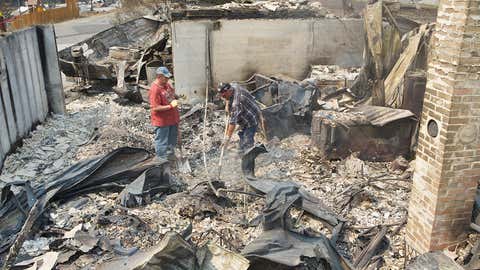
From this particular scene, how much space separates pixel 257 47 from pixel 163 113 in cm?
510

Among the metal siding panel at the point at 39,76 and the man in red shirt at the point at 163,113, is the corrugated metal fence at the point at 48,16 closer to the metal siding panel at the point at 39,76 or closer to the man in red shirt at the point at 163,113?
the metal siding panel at the point at 39,76

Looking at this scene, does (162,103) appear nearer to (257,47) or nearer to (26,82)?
(26,82)

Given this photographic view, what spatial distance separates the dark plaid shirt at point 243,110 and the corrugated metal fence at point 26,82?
155 inches

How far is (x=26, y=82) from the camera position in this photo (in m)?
8.52

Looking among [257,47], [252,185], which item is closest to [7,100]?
[252,185]

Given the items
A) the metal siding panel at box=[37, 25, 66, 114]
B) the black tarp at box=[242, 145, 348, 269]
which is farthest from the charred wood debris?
the metal siding panel at box=[37, 25, 66, 114]

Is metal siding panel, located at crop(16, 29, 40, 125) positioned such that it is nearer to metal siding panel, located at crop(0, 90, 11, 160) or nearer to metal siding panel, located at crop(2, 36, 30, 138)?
metal siding panel, located at crop(2, 36, 30, 138)

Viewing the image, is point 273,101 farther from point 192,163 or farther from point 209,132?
point 192,163

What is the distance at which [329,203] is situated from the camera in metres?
5.69

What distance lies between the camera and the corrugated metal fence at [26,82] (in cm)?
735

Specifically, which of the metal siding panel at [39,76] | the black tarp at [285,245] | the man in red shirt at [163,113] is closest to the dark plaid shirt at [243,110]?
the man in red shirt at [163,113]

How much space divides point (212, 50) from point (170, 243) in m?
7.98

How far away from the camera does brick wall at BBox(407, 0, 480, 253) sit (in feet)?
11.8

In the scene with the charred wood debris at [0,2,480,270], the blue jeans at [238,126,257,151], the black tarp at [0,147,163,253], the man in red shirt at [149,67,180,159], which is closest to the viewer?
the charred wood debris at [0,2,480,270]
